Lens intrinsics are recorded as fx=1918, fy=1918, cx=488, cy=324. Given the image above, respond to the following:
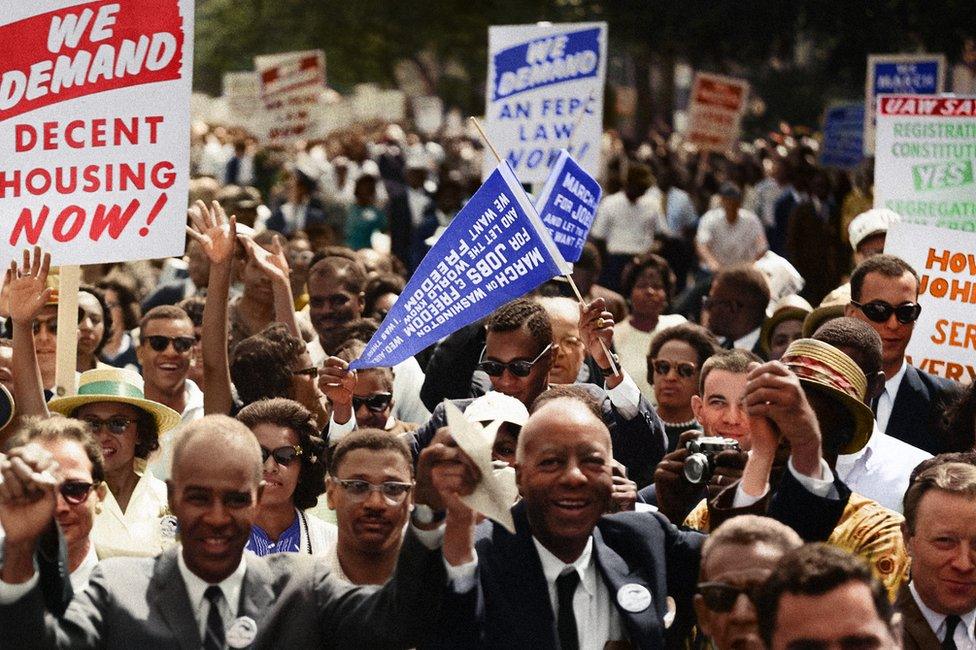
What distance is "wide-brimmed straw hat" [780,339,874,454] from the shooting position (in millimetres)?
5770

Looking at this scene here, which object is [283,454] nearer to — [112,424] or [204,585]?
[112,424]

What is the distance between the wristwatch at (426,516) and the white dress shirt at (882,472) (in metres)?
2.29

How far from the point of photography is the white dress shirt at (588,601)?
4.86m

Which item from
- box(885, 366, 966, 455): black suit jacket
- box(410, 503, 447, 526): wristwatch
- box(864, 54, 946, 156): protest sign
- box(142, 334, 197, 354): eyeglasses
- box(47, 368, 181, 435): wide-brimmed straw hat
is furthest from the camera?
box(864, 54, 946, 156): protest sign

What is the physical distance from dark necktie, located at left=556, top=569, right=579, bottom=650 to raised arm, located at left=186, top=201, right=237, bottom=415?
9.23ft

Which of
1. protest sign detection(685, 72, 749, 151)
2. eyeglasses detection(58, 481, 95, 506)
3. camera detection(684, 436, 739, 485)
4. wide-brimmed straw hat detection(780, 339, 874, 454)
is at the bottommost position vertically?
eyeglasses detection(58, 481, 95, 506)

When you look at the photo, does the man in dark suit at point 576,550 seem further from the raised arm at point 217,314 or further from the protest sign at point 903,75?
the protest sign at point 903,75

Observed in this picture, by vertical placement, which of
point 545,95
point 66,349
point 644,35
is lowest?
point 66,349

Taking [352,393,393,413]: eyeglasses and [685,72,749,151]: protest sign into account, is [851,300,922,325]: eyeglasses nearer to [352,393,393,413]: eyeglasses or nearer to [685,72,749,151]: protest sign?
[352,393,393,413]: eyeglasses

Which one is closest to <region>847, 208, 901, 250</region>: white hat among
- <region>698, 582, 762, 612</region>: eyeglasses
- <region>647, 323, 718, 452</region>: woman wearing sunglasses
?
<region>647, 323, 718, 452</region>: woman wearing sunglasses

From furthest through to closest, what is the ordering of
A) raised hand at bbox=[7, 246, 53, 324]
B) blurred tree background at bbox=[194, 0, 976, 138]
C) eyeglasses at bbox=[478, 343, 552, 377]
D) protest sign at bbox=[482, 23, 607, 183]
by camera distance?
1. blurred tree background at bbox=[194, 0, 976, 138]
2. protest sign at bbox=[482, 23, 607, 183]
3. eyeglasses at bbox=[478, 343, 552, 377]
4. raised hand at bbox=[7, 246, 53, 324]

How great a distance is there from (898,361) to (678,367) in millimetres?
998

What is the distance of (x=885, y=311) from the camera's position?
7.71m

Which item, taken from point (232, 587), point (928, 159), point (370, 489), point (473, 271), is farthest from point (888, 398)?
point (232, 587)
